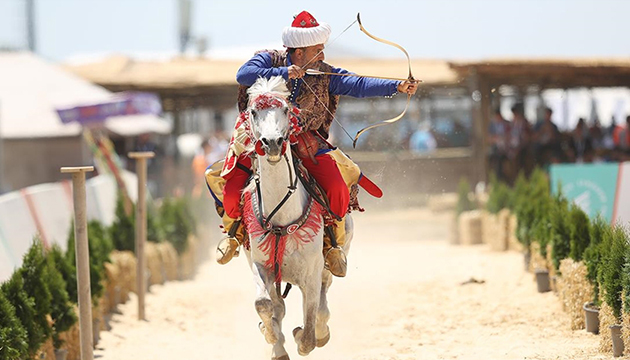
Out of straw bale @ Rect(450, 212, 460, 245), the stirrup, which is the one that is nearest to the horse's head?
the stirrup

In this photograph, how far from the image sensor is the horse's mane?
6434 mm

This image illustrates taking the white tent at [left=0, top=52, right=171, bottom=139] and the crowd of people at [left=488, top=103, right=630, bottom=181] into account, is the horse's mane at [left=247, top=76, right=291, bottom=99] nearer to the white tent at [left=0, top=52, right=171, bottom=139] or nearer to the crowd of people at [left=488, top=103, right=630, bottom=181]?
the white tent at [left=0, top=52, right=171, bottom=139]

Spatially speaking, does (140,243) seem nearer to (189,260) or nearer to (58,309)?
(58,309)

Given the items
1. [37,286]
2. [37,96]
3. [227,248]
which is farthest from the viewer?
[37,96]

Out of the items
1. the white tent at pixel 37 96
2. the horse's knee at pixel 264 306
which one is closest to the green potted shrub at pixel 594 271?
the horse's knee at pixel 264 306

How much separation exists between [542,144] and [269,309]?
1387 cm

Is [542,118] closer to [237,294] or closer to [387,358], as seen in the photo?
[237,294]

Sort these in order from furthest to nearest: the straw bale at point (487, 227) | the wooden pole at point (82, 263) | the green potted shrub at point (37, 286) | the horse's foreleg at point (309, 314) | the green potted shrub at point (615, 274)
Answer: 1. the straw bale at point (487, 227)
2. the green potted shrub at point (37, 286)
3. the wooden pole at point (82, 263)
4. the green potted shrub at point (615, 274)
5. the horse's foreleg at point (309, 314)

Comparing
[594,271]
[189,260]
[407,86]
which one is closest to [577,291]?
[594,271]

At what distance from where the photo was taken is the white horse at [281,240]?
672 centimetres

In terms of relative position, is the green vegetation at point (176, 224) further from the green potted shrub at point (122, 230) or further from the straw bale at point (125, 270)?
the straw bale at point (125, 270)

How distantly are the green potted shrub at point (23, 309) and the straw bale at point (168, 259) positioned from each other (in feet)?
20.1

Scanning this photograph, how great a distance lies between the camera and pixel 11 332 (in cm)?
739

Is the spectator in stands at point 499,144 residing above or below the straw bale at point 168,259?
above
